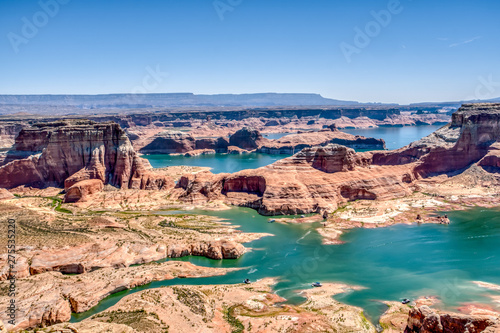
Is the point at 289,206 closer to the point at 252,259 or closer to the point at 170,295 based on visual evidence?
the point at 252,259

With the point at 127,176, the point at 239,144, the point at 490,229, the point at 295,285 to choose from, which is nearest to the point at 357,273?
the point at 295,285

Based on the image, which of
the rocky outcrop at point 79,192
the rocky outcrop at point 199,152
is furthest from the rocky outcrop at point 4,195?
the rocky outcrop at point 199,152

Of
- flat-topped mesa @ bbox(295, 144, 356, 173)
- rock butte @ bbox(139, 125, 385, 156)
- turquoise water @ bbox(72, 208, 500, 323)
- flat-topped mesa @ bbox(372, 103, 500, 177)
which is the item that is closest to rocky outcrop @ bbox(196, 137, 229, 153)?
rock butte @ bbox(139, 125, 385, 156)

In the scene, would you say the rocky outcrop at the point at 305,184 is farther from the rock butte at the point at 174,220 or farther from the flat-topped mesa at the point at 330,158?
the rock butte at the point at 174,220

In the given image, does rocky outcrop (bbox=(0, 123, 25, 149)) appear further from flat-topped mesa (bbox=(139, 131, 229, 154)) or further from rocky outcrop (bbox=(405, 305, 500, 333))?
rocky outcrop (bbox=(405, 305, 500, 333))

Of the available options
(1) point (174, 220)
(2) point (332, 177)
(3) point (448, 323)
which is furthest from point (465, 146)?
(3) point (448, 323)

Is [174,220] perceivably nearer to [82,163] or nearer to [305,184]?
[305,184]
